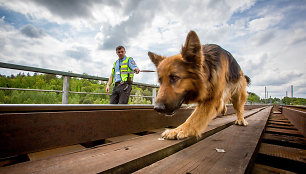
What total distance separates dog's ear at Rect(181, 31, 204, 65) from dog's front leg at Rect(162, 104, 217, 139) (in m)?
0.61

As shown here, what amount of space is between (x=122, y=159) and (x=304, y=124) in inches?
86.9

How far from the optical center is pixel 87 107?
56.6 inches

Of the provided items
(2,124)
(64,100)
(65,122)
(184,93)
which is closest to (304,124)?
(184,93)

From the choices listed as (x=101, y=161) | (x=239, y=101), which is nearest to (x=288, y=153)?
(x=101, y=161)

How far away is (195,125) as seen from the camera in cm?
173

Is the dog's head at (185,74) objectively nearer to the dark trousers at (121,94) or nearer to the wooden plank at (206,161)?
the wooden plank at (206,161)

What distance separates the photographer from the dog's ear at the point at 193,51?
1864 mm

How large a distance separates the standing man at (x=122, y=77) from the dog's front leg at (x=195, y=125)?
262 centimetres

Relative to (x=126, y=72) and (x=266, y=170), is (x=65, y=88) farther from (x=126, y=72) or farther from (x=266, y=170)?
(x=266, y=170)

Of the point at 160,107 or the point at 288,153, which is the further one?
the point at 160,107

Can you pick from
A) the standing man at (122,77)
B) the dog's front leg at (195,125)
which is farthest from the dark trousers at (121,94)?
the dog's front leg at (195,125)

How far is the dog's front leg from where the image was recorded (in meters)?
1.54

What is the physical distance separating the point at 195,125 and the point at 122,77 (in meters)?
3.23

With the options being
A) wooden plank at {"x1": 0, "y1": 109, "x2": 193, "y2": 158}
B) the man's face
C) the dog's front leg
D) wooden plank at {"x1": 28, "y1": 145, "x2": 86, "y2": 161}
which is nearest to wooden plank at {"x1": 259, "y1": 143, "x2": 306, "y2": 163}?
the dog's front leg
